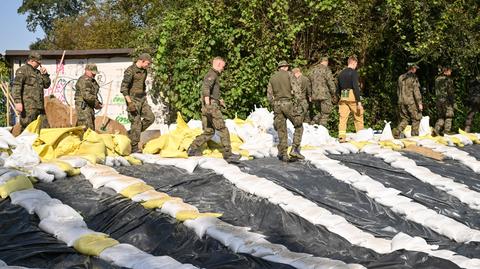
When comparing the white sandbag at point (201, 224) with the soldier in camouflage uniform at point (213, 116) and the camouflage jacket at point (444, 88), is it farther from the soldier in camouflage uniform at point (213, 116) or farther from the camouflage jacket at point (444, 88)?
the camouflage jacket at point (444, 88)

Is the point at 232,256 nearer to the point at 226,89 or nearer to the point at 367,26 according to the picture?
the point at 226,89

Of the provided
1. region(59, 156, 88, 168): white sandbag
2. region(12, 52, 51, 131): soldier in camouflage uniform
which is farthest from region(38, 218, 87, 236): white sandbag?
region(12, 52, 51, 131): soldier in camouflage uniform

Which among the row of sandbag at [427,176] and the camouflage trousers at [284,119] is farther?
the camouflage trousers at [284,119]

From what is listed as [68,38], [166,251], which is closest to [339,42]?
[166,251]

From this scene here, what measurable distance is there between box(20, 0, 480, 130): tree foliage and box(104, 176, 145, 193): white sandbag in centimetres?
Answer: 724

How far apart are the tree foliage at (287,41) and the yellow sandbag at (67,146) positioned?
6.21m

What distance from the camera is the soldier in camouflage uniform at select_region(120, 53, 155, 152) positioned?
817cm

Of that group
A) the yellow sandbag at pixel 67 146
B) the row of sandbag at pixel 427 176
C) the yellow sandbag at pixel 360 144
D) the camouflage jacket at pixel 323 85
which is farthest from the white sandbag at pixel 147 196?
the camouflage jacket at pixel 323 85

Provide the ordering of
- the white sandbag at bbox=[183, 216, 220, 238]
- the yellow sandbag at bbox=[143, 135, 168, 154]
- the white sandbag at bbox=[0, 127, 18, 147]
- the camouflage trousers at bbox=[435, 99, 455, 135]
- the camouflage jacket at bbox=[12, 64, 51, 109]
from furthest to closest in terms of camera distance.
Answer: the camouflage trousers at bbox=[435, 99, 455, 135] → the camouflage jacket at bbox=[12, 64, 51, 109] → the yellow sandbag at bbox=[143, 135, 168, 154] → the white sandbag at bbox=[0, 127, 18, 147] → the white sandbag at bbox=[183, 216, 220, 238]

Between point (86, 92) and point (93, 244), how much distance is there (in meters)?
4.33

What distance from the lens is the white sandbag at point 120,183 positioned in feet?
19.1

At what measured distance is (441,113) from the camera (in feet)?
39.1

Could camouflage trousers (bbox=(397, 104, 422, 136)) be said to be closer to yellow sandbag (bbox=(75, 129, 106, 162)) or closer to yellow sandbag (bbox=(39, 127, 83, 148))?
yellow sandbag (bbox=(75, 129, 106, 162))

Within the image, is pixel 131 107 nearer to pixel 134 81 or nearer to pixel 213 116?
pixel 134 81
